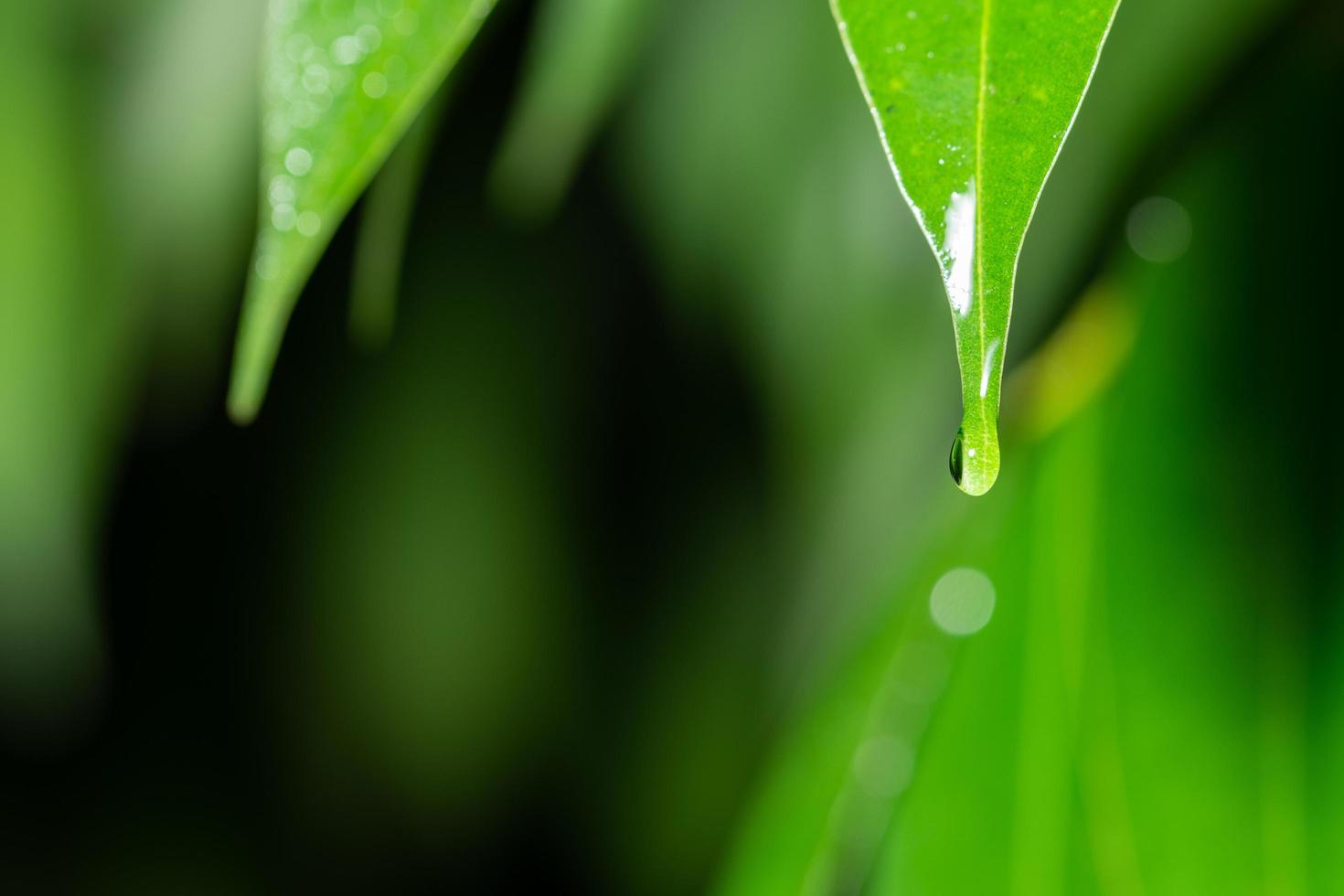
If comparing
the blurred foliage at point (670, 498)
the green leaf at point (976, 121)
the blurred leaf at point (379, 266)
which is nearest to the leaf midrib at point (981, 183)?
the green leaf at point (976, 121)

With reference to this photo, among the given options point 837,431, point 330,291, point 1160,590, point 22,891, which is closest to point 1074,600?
point 1160,590

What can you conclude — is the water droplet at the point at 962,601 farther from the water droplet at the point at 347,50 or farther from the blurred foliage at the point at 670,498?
the water droplet at the point at 347,50

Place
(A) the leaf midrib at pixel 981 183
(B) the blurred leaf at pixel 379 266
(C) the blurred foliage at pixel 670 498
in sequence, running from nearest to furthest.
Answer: (A) the leaf midrib at pixel 981 183 < (C) the blurred foliage at pixel 670 498 < (B) the blurred leaf at pixel 379 266

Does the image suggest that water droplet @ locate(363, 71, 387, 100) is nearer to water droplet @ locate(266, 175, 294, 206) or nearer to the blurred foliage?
water droplet @ locate(266, 175, 294, 206)

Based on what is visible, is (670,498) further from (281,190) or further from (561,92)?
(281,190)

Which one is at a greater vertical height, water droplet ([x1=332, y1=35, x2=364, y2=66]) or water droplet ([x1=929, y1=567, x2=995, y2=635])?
water droplet ([x1=332, y1=35, x2=364, y2=66])

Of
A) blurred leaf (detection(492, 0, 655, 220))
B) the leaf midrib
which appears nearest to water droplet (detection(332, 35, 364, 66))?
the leaf midrib

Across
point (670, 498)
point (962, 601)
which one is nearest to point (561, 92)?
point (962, 601)

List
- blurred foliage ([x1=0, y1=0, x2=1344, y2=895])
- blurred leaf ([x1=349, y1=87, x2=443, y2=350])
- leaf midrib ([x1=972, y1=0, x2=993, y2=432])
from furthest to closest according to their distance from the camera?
1. blurred leaf ([x1=349, y1=87, x2=443, y2=350])
2. blurred foliage ([x1=0, y1=0, x2=1344, y2=895])
3. leaf midrib ([x1=972, y1=0, x2=993, y2=432])
